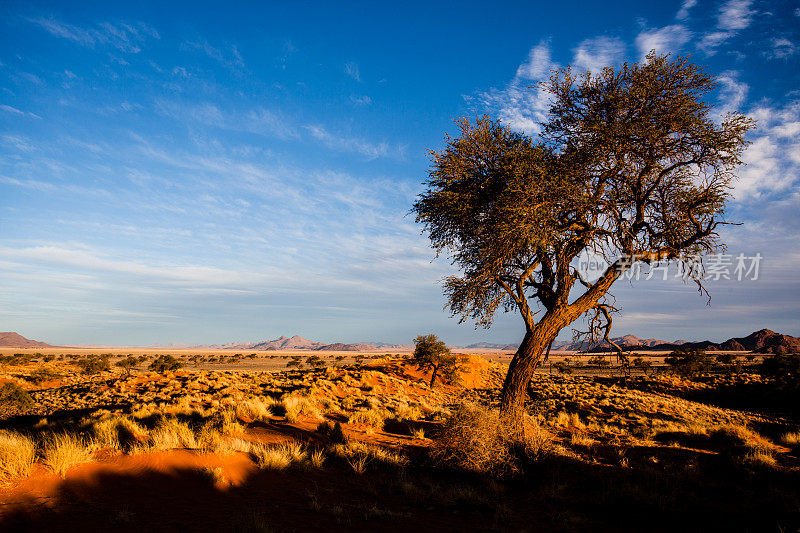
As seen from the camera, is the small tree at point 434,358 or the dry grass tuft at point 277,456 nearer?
the dry grass tuft at point 277,456

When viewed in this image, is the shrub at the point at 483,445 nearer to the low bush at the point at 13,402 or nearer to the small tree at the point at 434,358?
Result: the low bush at the point at 13,402

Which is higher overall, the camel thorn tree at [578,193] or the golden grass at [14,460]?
the camel thorn tree at [578,193]

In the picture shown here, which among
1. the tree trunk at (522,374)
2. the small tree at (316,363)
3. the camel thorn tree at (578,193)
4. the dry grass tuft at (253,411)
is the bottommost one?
the small tree at (316,363)

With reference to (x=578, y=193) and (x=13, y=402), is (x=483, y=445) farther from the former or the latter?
(x=13, y=402)

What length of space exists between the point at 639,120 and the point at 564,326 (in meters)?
5.56

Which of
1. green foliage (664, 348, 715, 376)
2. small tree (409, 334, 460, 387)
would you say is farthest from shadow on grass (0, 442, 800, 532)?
green foliage (664, 348, 715, 376)

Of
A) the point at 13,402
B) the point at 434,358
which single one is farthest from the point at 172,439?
the point at 434,358

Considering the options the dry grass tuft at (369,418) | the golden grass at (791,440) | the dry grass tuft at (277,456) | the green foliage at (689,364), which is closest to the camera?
the dry grass tuft at (277,456)

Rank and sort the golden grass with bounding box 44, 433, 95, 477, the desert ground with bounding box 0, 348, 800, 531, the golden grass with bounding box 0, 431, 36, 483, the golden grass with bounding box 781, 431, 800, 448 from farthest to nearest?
the golden grass with bounding box 781, 431, 800, 448, the golden grass with bounding box 44, 433, 95, 477, the golden grass with bounding box 0, 431, 36, 483, the desert ground with bounding box 0, 348, 800, 531

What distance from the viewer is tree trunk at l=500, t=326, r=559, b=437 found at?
10.1 metres

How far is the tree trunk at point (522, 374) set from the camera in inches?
397

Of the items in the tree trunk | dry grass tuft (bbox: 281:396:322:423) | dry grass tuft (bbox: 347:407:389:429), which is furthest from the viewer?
dry grass tuft (bbox: 281:396:322:423)

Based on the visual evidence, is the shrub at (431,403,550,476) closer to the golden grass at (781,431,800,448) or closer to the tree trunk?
the tree trunk

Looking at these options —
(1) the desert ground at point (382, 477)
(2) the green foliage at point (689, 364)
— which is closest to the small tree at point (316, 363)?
(1) the desert ground at point (382, 477)
